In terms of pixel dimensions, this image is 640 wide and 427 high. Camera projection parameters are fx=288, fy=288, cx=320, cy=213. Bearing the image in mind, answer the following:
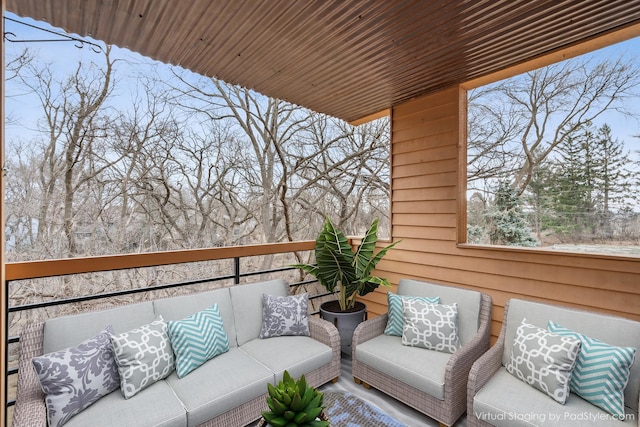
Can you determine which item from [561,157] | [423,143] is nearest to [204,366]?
[423,143]

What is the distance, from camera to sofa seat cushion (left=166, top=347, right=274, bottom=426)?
179 cm

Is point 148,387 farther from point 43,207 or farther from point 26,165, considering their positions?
point 26,165

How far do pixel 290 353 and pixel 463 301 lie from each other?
5.33 feet

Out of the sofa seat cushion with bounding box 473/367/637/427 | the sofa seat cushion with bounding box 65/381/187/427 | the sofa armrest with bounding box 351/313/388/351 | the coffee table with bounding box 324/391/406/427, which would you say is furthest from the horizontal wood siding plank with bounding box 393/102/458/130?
the sofa seat cushion with bounding box 65/381/187/427

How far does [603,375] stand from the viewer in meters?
1.73

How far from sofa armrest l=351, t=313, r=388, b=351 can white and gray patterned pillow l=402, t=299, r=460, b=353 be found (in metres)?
0.28

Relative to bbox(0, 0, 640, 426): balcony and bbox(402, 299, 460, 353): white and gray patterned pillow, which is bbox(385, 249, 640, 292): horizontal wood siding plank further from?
bbox(402, 299, 460, 353): white and gray patterned pillow

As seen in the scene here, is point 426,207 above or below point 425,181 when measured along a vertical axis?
below

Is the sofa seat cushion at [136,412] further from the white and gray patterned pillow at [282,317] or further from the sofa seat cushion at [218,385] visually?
the white and gray patterned pillow at [282,317]

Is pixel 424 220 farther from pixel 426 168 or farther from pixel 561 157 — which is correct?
pixel 561 157

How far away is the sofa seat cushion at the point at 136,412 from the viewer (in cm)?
158

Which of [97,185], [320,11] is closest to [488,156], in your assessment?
[320,11]

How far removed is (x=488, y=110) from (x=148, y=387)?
406cm

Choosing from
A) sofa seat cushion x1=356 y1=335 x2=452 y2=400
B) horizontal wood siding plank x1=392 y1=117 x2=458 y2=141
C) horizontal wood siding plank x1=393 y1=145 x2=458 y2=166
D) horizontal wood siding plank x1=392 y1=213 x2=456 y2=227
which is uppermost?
horizontal wood siding plank x1=392 y1=117 x2=458 y2=141
